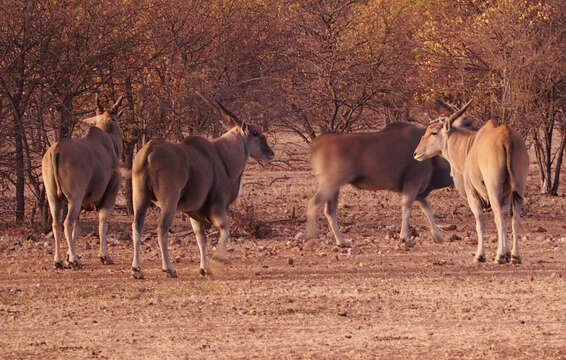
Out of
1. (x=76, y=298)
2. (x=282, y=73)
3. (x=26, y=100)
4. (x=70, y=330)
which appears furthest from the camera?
(x=282, y=73)

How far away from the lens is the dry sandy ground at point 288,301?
24.5 ft

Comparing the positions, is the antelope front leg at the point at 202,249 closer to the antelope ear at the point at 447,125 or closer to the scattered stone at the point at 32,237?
the antelope ear at the point at 447,125

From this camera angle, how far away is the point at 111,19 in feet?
48.2

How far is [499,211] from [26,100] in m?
6.41

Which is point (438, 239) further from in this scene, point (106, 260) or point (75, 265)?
point (75, 265)

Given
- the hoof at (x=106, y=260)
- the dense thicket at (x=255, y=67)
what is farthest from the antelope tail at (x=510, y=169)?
the dense thicket at (x=255, y=67)

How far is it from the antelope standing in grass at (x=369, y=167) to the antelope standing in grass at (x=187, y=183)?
1459mm

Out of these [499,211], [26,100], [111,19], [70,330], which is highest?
[111,19]

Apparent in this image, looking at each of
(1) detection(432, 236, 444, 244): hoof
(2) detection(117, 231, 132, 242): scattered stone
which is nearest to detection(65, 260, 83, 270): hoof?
(2) detection(117, 231, 132, 242): scattered stone

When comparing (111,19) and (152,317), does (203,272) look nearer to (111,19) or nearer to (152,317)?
(152,317)

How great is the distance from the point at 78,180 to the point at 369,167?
341 centimetres

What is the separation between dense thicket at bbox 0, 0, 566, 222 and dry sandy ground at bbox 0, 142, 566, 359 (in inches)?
70.6

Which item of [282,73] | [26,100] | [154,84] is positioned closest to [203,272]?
[26,100]

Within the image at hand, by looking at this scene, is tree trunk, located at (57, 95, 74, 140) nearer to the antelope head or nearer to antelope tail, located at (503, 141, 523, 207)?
the antelope head
